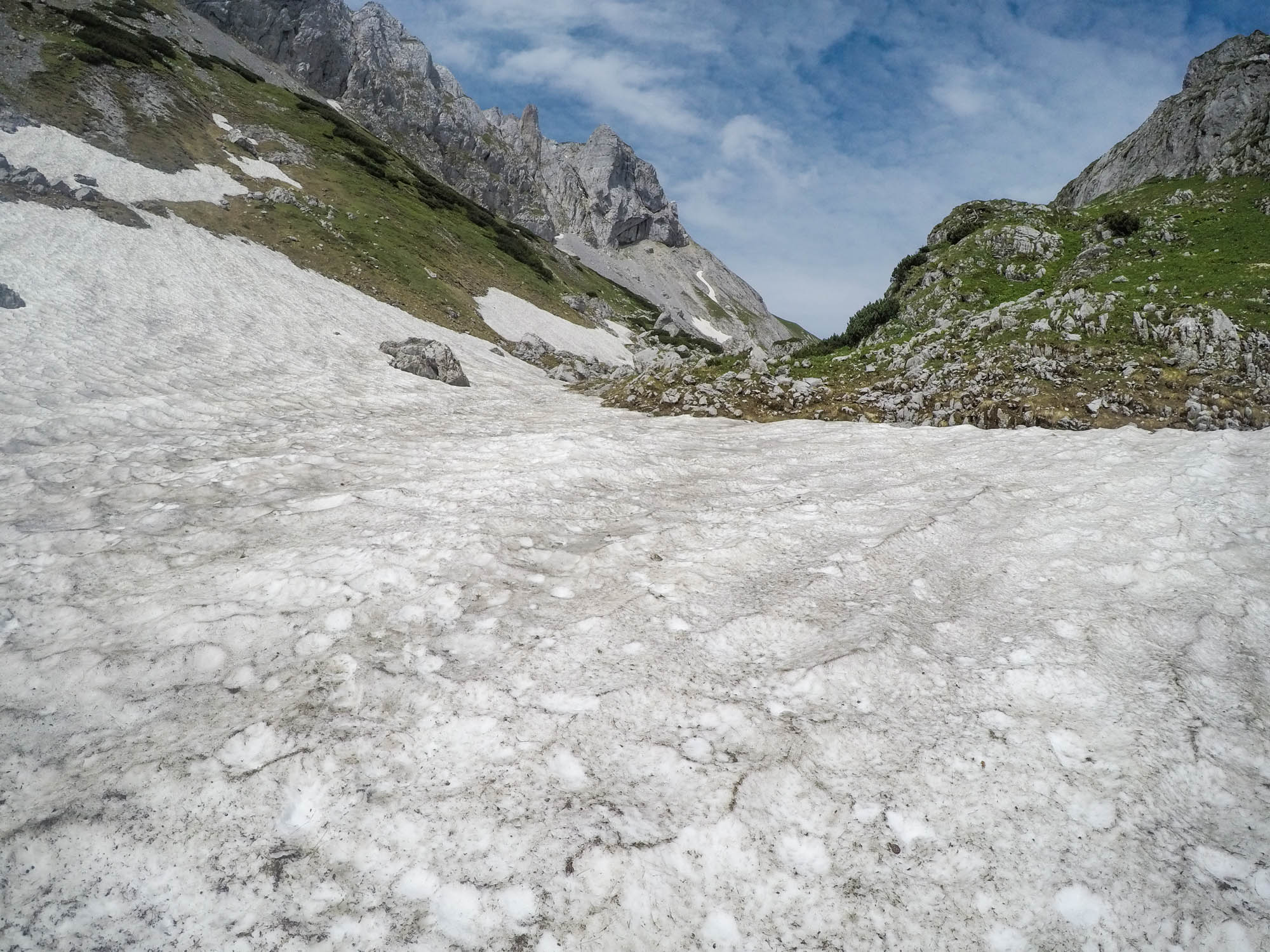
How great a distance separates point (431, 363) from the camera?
24688mm

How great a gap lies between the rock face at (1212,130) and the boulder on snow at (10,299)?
53924mm

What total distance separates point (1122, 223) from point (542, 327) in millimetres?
39180

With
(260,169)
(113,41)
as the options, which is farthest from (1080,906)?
(113,41)

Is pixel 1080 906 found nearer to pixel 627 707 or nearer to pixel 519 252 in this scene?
pixel 627 707

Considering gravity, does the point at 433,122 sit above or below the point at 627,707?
above

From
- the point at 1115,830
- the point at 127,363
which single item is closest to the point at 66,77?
the point at 127,363

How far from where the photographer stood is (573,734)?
433 cm

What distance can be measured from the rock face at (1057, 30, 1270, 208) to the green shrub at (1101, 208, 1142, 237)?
11.9 meters

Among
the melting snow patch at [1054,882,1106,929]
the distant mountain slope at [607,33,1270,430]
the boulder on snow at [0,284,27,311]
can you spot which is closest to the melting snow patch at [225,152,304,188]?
the boulder on snow at [0,284,27,311]

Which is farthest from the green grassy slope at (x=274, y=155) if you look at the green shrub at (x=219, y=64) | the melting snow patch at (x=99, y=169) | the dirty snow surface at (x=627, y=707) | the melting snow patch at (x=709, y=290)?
the melting snow patch at (x=709, y=290)

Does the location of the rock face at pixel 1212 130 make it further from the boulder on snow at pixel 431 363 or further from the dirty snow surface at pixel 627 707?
the boulder on snow at pixel 431 363

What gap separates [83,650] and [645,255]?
668 ft

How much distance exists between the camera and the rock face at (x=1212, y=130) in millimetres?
32969

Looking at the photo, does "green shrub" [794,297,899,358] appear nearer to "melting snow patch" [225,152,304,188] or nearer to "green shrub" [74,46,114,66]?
"melting snow patch" [225,152,304,188]
